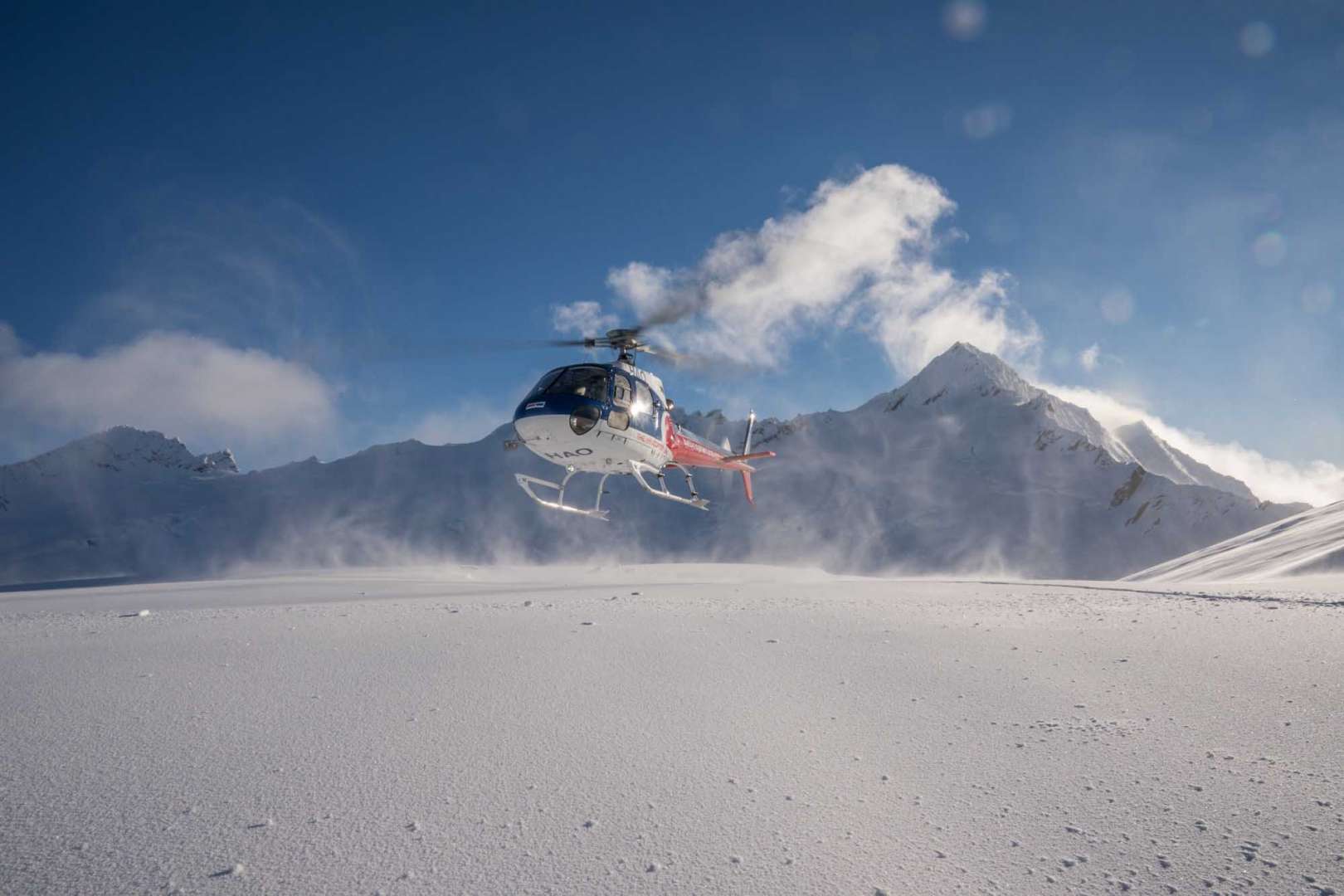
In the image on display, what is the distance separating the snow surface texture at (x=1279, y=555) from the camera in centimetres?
1984

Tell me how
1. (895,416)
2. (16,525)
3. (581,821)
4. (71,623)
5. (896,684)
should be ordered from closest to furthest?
(581,821), (896,684), (71,623), (895,416), (16,525)

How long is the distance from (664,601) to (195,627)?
20.7 feet

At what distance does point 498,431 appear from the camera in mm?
96812

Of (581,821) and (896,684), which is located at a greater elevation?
(896,684)

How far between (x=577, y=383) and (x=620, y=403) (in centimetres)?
96

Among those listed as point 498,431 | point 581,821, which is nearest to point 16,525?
point 498,431

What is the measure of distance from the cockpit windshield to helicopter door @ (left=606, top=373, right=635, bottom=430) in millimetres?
251

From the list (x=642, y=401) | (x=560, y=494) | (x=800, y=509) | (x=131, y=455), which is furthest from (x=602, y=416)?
(x=131, y=455)

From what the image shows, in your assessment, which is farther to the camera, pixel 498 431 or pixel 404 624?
pixel 498 431

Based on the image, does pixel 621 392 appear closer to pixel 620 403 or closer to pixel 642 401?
pixel 620 403

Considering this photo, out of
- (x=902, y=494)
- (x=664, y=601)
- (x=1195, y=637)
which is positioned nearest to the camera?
(x=1195, y=637)

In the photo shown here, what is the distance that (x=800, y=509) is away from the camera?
80375mm

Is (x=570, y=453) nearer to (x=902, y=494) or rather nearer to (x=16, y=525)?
(x=902, y=494)

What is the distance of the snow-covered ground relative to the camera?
2758 mm
